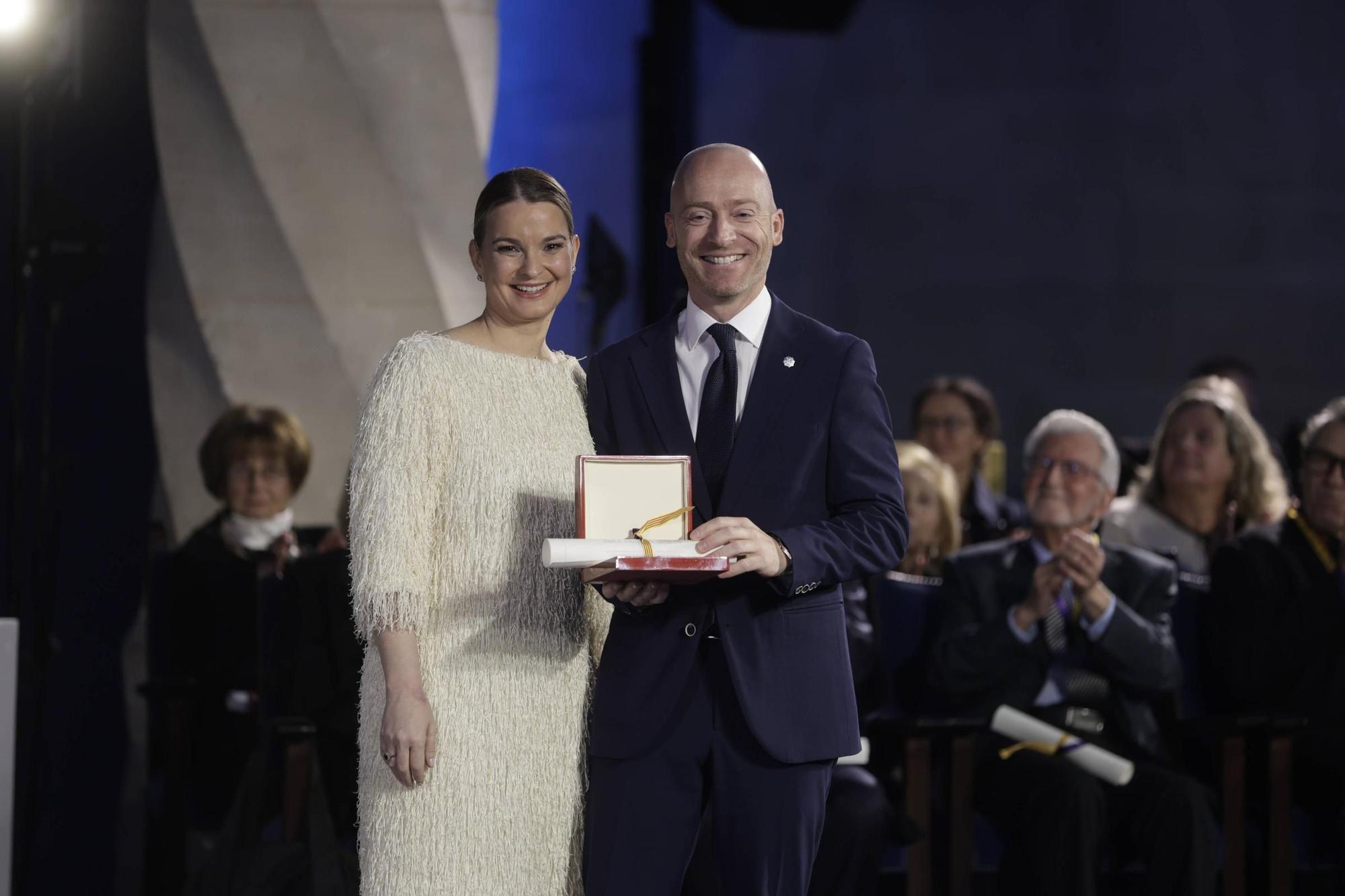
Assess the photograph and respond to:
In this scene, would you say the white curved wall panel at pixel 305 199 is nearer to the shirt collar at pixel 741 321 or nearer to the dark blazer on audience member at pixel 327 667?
the dark blazer on audience member at pixel 327 667

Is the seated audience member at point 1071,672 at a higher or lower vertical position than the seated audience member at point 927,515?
lower

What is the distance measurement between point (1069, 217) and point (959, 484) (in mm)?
1585

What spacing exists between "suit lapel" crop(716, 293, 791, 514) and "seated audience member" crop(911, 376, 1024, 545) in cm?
296

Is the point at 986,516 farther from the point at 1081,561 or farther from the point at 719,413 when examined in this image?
the point at 719,413

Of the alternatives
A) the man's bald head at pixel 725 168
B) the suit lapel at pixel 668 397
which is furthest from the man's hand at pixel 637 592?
the man's bald head at pixel 725 168

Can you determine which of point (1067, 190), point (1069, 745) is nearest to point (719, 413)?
point (1069, 745)

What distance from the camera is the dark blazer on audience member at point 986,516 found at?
192 inches

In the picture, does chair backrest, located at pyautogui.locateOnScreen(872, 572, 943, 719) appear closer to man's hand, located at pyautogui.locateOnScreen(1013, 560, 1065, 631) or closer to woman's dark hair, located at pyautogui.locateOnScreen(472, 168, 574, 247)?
man's hand, located at pyautogui.locateOnScreen(1013, 560, 1065, 631)

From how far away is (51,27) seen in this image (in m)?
4.51

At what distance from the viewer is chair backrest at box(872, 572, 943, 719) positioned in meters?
3.78

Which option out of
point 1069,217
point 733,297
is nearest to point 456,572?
point 733,297

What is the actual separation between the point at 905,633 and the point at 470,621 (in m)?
1.82

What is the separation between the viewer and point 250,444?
4.42m

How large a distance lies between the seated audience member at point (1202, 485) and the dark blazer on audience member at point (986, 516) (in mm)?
499
